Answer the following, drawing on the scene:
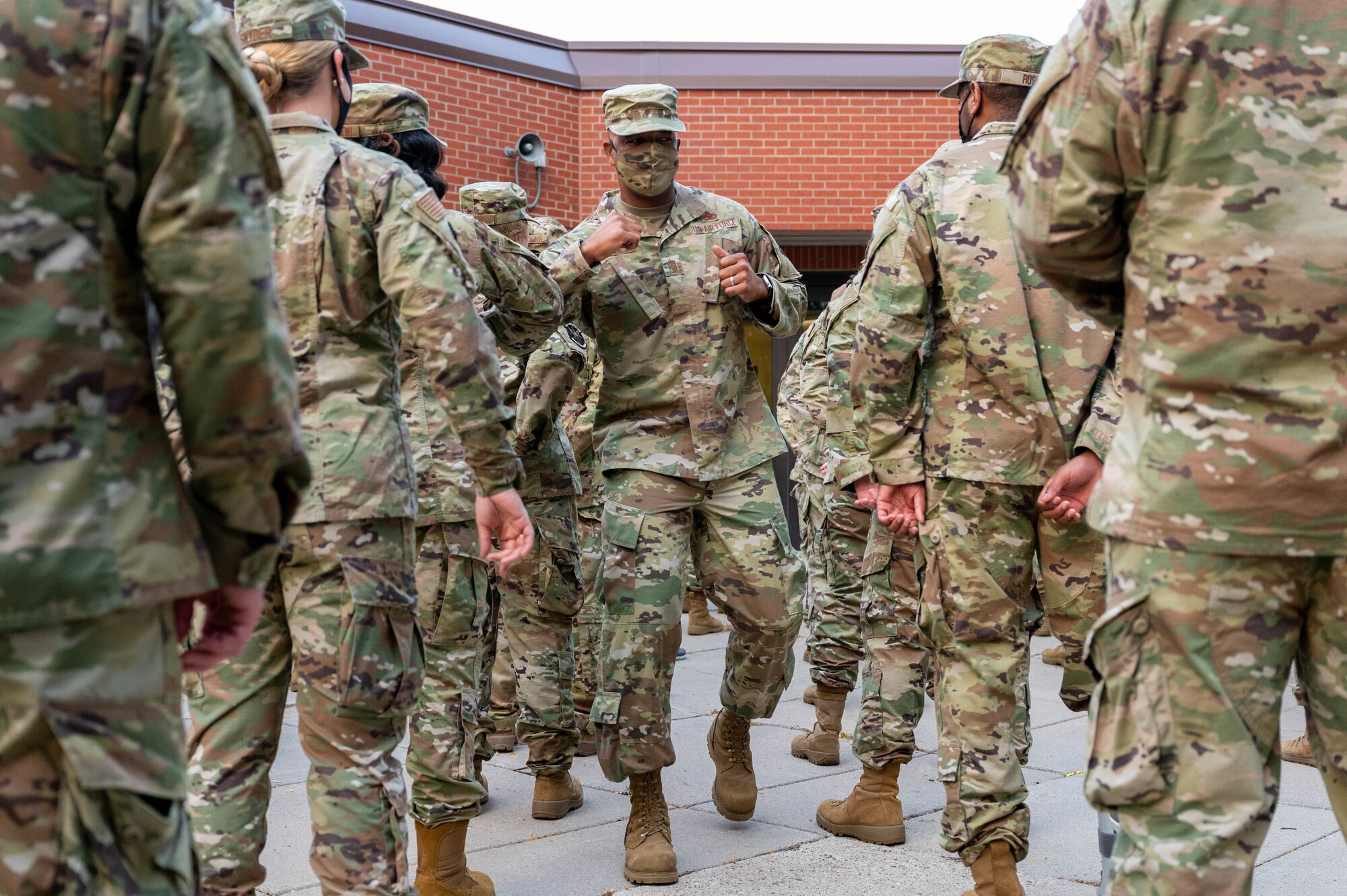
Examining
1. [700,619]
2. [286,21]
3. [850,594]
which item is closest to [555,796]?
[850,594]

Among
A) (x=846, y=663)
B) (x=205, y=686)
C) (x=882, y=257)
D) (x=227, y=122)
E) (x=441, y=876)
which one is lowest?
(x=846, y=663)

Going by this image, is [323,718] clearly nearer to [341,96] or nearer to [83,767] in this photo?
[83,767]

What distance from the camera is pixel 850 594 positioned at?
6426mm

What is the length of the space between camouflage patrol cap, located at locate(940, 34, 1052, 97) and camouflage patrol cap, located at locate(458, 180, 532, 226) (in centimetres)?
229

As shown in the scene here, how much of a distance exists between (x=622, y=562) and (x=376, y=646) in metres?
1.71

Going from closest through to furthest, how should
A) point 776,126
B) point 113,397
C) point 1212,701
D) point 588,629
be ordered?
point 113,397
point 1212,701
point 588,629
point 776,126

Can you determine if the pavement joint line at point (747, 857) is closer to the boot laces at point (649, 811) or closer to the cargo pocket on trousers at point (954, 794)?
the boot laces at point (649, 811)

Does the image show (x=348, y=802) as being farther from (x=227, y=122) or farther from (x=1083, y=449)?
(x=1083, y=449)

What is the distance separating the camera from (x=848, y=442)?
6738 millimetres

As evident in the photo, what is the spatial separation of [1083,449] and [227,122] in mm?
2675

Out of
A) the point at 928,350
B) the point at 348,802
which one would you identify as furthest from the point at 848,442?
the point at 348,802

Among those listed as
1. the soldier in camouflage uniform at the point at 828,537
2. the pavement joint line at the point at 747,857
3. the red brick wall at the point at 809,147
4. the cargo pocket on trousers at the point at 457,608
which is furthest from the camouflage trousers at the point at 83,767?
the red brick wall at the point at 809,147

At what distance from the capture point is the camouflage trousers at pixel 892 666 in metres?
4.88

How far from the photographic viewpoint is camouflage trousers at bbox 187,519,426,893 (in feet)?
10.1
